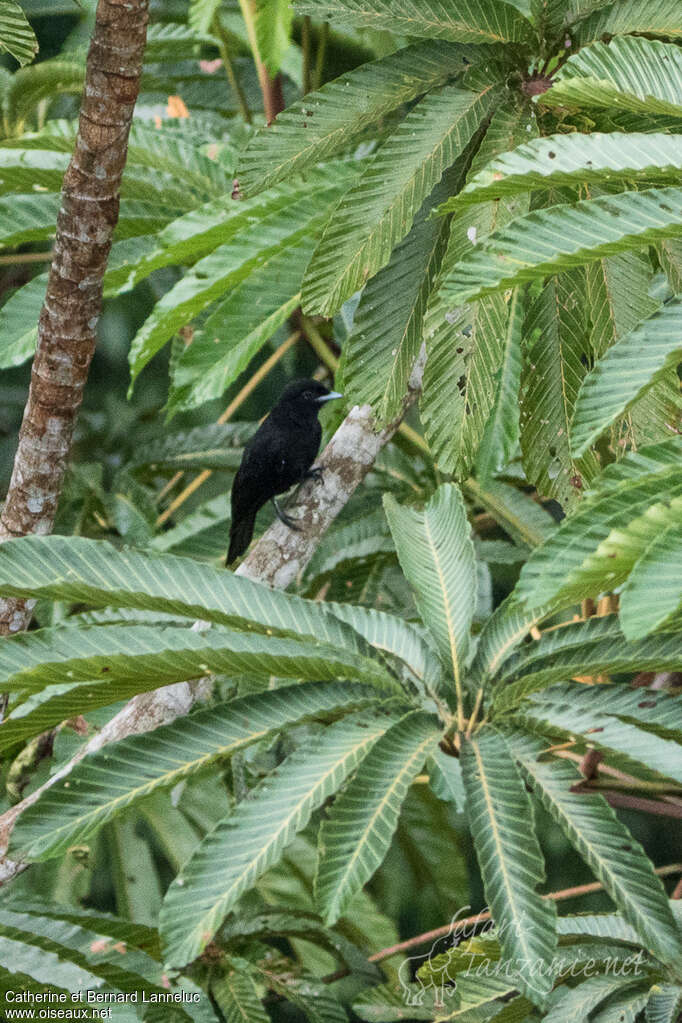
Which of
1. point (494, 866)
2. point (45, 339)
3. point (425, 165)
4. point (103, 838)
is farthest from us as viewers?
point (103, 838)

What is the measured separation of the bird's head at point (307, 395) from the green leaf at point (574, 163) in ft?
6.89

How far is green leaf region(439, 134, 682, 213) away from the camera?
1.29 meters

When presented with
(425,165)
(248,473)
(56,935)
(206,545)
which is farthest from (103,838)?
(425,165)

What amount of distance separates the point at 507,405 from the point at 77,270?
847 millimetres

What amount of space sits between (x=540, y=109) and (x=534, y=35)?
13cm

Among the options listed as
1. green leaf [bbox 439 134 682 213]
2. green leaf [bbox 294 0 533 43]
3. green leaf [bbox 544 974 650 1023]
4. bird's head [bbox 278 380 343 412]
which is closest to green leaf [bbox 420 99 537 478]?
green leaf [bbox 294 0 533 43]

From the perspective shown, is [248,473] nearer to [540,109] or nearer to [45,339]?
[45,339]

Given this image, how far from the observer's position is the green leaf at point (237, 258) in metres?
2.01

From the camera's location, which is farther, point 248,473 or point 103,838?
point 103,838

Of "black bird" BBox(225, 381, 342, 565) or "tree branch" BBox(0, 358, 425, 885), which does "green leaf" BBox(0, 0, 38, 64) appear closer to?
"tree branch" BBox(0, 358, 425, 885)

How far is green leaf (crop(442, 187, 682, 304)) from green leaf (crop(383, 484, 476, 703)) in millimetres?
795

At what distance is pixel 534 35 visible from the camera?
1847 millimetres

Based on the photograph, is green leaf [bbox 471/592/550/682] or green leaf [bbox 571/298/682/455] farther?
green leaf [bbox 471/592/550/682]

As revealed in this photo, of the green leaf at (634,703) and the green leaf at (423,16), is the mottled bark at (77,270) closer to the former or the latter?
the green leaf at (423,16)
